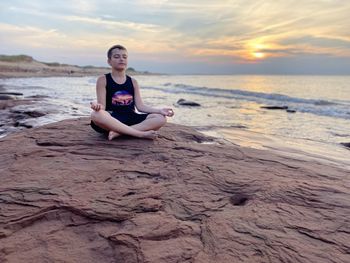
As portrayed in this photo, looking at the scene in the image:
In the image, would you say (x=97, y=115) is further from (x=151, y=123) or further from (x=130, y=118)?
(x=151, y=123)

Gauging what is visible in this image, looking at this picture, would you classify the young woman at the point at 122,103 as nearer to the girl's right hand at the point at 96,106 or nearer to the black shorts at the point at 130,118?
the black shorts at the point at 130,118

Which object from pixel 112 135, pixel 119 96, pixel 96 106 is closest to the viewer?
pixel 96 106

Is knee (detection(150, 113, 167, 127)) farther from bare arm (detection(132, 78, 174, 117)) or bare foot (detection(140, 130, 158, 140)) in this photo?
bare foot (detection(140, 130, 158, 140))

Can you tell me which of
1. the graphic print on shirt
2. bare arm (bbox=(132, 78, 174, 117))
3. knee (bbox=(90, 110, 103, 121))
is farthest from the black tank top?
knee (bbox=(90, 110, 103, 121))

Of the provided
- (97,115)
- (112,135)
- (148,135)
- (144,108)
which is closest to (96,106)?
(97,115)

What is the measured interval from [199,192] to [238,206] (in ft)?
1.20

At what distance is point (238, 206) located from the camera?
9.07 feet

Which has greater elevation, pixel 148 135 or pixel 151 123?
pixel 151 123

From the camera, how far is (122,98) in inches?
188

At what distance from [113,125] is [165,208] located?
1.95 metres

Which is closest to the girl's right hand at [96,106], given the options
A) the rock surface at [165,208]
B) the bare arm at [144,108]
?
the rock surface at [165,208]

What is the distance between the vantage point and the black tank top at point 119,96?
4.73 metres

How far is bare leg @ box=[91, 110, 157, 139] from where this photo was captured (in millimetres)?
4352

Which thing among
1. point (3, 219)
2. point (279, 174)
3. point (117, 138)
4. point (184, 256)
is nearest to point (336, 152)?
point (279, 174)
